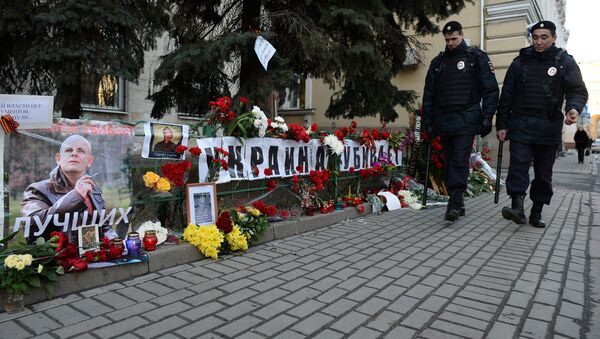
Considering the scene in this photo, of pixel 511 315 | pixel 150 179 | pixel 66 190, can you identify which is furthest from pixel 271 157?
pixel 511 315

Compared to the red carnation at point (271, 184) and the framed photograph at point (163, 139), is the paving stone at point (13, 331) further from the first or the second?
the red carnation at point (271, 184)

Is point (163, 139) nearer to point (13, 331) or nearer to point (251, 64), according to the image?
point (13, 331)

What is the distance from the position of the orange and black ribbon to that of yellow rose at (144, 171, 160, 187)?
3.41ft

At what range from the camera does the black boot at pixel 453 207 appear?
524cm

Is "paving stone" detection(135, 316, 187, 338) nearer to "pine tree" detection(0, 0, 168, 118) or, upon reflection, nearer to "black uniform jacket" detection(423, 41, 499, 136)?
"pine tree" detection(0, 0, 168, 118)

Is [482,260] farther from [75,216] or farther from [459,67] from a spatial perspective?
[75,216]

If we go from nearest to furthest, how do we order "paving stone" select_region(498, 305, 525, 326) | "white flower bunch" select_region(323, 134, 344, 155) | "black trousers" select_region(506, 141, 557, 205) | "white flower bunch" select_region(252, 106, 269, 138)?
"paving stone" select_region(498, 305, 525, 326) → "white flower bunch" select_region(252, 106, 269, 138) → "black trousers" select_region(506, 141, 557, 205) → "white flower bunch" select_region(323, 134, 344, 155)

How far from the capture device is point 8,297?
8.46 ft

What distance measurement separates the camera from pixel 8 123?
9.29ft

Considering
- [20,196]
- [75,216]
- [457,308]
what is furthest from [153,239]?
[457,308]

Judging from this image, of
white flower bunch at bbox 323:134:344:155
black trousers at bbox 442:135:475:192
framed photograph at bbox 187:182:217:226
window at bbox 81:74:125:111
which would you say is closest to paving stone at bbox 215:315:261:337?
framed photograph at bbox 187:182:217:226

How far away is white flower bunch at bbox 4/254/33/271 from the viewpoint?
8.33 ft

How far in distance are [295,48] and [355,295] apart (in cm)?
458

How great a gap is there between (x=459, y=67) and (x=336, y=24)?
1.98 m
